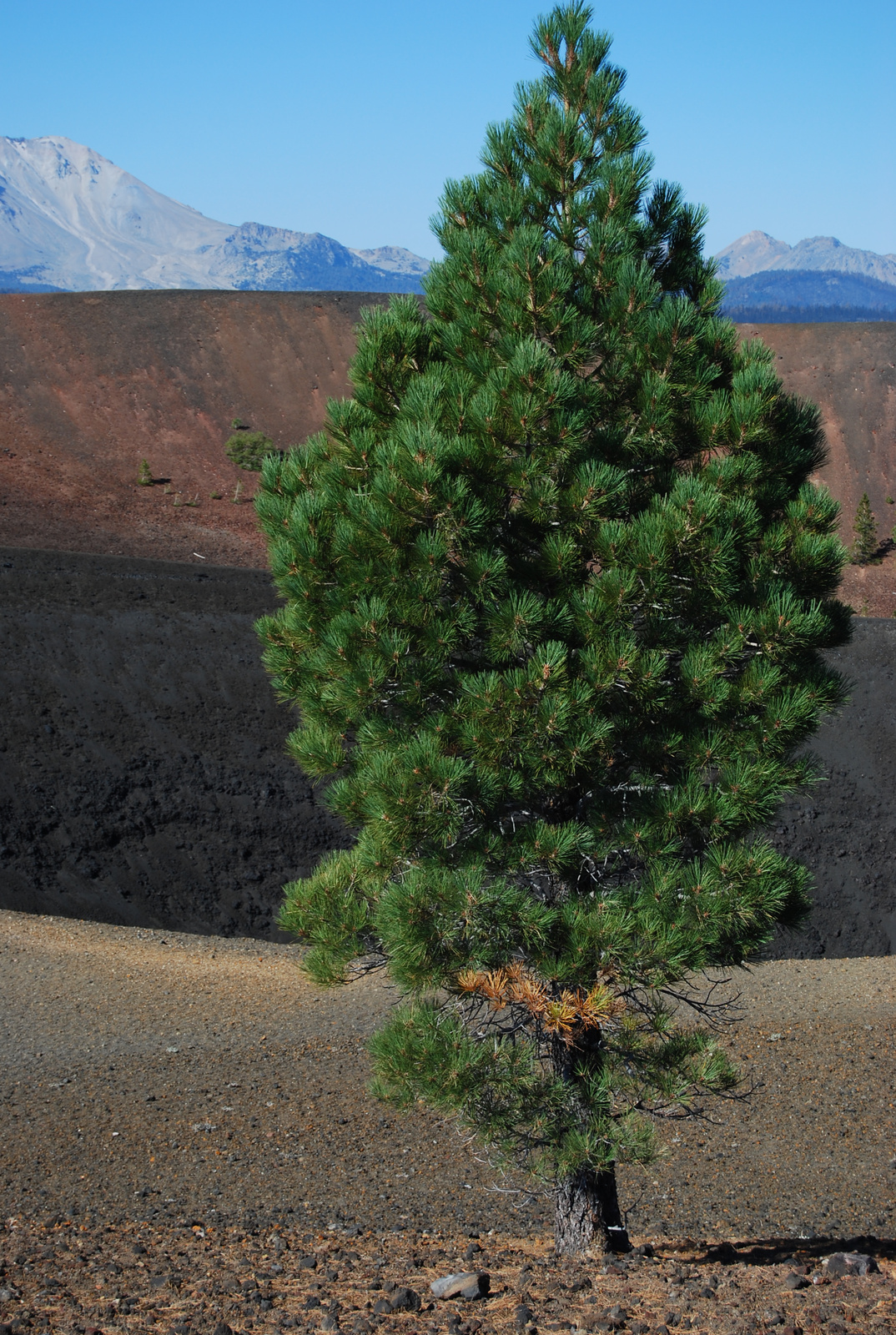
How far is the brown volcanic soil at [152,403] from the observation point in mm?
28594

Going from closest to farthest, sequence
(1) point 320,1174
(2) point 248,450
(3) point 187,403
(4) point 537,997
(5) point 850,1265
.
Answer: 1. (4) point 537,997
2. (5) point 850,1265
3. (1) point 320,1174
4. (2) point 248,450
5. (3) point 187,403

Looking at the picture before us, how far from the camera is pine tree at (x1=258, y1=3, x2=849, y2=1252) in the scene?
443 cm

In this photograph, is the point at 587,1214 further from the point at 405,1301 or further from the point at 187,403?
the point at 187,403

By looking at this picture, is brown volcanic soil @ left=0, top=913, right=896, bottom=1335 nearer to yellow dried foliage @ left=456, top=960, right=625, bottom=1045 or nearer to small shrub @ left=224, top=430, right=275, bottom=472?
yellow dried foliage @ left=456, top=960, right=625, bottom=1045

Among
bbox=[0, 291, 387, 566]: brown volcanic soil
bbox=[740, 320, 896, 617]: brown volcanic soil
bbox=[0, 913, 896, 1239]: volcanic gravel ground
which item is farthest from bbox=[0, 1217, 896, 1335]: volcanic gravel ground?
bbox=[740, 320, 896, 617]: brown volcanic soil

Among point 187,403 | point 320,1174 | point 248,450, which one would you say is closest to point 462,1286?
point 320,1174

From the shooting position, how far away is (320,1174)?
22.9 ft

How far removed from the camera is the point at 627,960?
14.6ft

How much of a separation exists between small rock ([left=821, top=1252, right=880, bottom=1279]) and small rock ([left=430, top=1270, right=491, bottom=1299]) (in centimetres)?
166

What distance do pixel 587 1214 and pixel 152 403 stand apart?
35.0 meters

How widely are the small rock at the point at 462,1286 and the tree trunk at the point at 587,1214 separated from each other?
60cm

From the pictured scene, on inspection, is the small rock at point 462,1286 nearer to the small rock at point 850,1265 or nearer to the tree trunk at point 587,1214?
the tree trunk at point 587,1214

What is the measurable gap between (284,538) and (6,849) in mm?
10269

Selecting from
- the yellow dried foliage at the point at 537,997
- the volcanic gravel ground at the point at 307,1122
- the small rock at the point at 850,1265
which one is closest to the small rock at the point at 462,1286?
the yellow dried foliage at the point at 537,997
